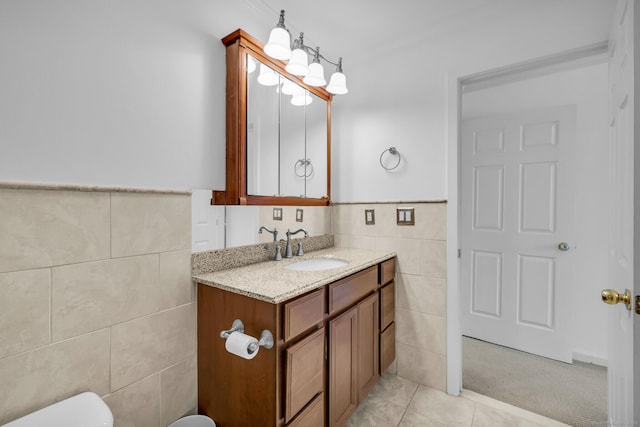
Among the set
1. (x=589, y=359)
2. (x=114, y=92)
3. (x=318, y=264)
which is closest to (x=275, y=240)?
(x=318, y=264)

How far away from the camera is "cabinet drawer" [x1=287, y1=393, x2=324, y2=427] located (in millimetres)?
1171

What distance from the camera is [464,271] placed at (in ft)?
8.34

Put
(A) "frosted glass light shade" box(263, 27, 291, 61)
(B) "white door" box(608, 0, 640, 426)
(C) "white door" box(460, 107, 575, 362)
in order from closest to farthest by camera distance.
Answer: (B) "white door" box(608, 0, 640, 426)
(A) "frosted glass light shade" box(263, 27, 291, 61)
(C) "white door" box(460, 107, 575, 362)

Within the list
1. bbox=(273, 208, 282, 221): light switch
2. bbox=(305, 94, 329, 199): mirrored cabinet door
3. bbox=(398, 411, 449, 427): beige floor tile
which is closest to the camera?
bbox=(398, 411, 449, 427): beige floor tile

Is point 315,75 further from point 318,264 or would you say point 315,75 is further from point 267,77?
point 318,264

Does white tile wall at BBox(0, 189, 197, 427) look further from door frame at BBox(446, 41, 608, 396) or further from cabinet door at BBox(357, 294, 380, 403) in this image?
door frame at BBox(446, 41, 608, 396)

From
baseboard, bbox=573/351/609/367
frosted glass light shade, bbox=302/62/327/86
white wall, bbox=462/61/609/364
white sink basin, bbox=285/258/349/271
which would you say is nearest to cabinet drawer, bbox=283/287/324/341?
white sink basin, bbox=285/258/349/271

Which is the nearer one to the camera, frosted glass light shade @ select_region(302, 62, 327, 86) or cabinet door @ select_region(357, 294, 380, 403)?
cabinet door @ select_region(357, 294, 380, 403)

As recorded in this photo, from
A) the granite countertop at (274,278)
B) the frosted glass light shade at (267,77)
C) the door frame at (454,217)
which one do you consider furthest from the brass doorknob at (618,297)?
the frosted glass light shade at (267,77)

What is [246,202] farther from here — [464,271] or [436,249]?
[464,271]

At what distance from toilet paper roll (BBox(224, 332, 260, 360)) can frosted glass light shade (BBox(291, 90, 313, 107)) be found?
1.42m

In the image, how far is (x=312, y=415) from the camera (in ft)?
4.09

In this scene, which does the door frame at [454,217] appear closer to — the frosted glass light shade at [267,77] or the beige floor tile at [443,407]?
the beige floor tile at [443,407]

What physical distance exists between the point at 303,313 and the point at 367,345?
2.25 feet
